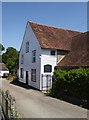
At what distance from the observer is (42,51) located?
25438mm

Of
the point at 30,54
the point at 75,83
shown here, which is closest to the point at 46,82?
the point at 30,54

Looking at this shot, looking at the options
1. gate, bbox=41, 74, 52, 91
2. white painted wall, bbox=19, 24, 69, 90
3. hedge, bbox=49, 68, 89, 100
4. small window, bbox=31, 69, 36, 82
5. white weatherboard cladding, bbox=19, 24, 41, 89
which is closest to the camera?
hedge, bbox=49, 68, 89, 100

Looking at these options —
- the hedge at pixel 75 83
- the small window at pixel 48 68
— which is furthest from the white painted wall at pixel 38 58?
the hedge at pixel 75 83

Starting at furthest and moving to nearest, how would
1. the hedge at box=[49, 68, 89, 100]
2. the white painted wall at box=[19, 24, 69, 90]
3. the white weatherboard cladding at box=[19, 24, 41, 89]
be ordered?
the white weatherboard cladding at box=[19, 24, 41, 89]
the white painted wall at box=[19, 24, 69, 90]
the hedge at box=[49, 68, 89, 100]

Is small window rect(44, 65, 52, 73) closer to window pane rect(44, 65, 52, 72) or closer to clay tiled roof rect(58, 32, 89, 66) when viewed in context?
window pane rect(44, 65, 52, 72)

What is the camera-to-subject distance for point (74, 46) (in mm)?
27391

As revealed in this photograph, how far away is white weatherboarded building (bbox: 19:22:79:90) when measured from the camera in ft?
83.9

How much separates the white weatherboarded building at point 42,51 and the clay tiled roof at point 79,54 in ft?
3.78

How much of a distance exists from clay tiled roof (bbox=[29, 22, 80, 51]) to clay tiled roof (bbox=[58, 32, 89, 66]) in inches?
53.7

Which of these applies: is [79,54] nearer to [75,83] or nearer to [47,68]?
[47,68]

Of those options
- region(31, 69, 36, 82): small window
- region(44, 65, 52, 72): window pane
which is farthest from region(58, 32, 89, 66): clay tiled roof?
region(31, 69, 36, 82): small window

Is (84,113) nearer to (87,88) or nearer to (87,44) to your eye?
(87,88)

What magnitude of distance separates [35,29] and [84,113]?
1717 cm

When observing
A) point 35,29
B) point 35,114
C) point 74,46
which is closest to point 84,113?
point 35,114
